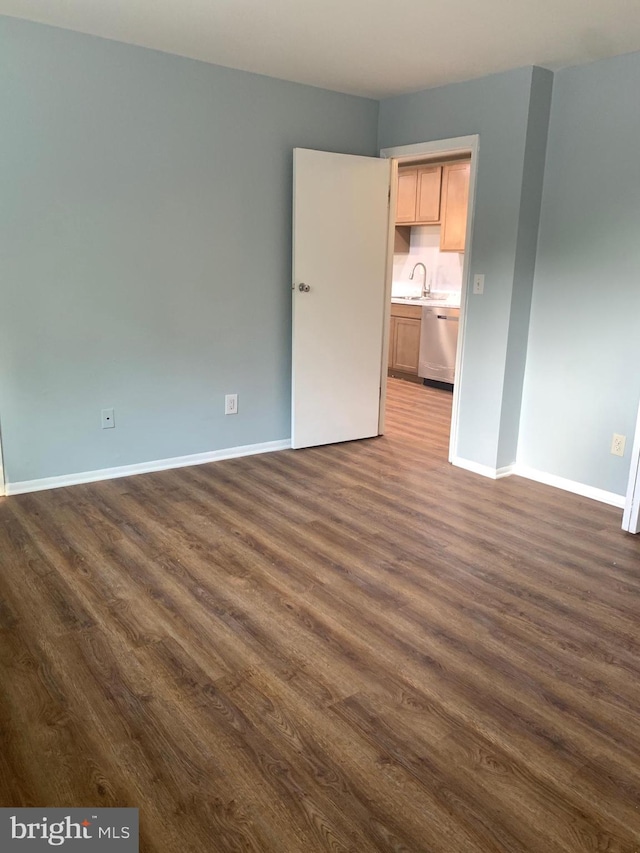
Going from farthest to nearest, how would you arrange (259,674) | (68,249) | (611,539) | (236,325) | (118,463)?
1. (236,325)
2. (118,463)
3. (68,249)
4. (611,539)
5. (259,674)

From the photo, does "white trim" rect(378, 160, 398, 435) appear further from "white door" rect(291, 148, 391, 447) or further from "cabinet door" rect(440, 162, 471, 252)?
"cabinet door" rect(440, 162, 471, 252)

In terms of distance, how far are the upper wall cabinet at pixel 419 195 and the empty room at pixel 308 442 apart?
94.5 inches

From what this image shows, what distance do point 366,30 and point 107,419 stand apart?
250 centimetres

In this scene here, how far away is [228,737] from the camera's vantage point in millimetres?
1852

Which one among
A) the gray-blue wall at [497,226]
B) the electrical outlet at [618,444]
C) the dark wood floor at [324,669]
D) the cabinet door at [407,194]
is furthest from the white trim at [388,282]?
the cabinet door at [407,194]

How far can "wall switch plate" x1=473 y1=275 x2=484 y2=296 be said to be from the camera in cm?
398

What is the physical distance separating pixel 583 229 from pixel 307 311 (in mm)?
1768

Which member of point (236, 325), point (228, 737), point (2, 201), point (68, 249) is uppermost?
point (2, 201)

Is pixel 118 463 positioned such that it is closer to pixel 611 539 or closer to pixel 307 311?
pixel 307 311

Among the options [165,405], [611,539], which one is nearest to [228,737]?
[611,539]

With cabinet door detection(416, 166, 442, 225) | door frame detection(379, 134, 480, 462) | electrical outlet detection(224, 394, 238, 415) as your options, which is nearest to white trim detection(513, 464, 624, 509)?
door frame detection(379, 134, 480, 462)

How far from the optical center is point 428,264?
736cm

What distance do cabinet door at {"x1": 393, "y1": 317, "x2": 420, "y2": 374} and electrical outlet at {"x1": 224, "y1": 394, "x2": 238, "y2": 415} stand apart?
3.17 meters

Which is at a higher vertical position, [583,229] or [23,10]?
[23,10]
